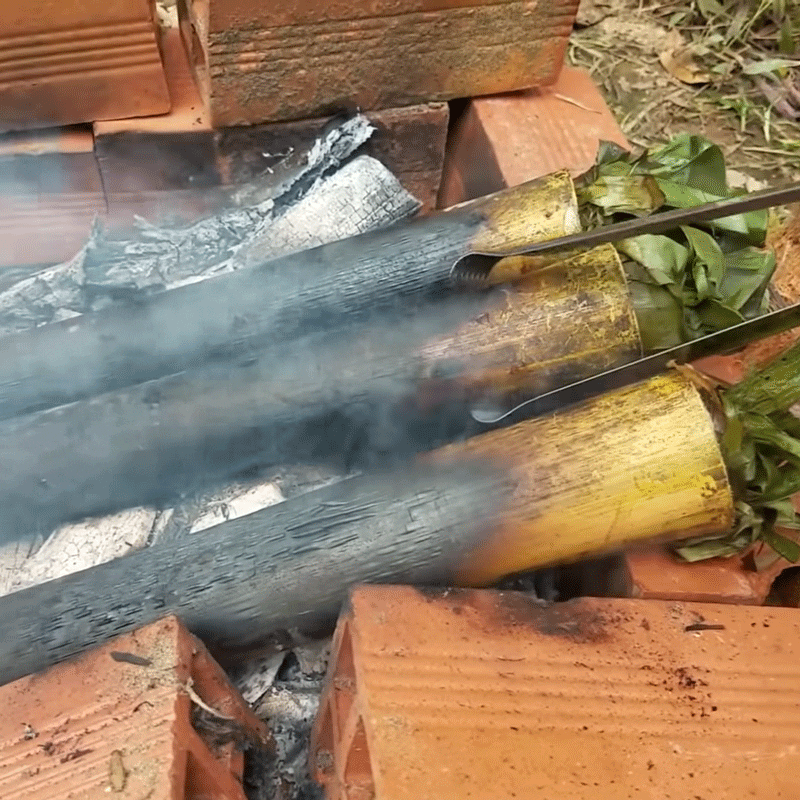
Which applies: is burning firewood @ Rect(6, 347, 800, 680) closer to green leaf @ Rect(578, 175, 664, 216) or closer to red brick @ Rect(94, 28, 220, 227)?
green leaf @ Rect(578, 175, 664, 216)

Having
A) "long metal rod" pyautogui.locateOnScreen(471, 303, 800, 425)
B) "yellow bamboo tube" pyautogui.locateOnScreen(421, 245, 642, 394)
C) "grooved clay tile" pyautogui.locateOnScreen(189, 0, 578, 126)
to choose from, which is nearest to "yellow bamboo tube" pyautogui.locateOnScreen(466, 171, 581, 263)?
"yellow bamboo tube" pyautogui.locateOnScreen(421, 245, 642, 394)

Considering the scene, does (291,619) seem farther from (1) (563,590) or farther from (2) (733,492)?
(2) (733,492)

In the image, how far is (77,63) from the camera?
1564mm

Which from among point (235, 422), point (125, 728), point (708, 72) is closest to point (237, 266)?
point (235, 422)

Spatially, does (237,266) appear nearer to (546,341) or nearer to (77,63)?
(77,63)

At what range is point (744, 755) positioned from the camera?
3.51ft

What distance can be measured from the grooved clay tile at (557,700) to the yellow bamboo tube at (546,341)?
348mm

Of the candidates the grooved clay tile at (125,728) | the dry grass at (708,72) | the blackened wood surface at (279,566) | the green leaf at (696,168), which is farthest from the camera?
the dry grass at (708,72)

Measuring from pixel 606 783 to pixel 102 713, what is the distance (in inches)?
24.4

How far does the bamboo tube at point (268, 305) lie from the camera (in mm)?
1345

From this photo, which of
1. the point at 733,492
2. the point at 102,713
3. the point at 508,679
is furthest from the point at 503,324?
the point at 102,713

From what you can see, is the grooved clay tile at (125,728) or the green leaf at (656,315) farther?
the green leaf at (656,315)

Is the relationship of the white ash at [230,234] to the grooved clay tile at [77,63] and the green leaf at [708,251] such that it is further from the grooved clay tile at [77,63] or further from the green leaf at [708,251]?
the green leaf at [708,251]

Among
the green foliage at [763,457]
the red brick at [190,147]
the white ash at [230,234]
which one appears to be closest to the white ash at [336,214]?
the white ash at [230,234]
